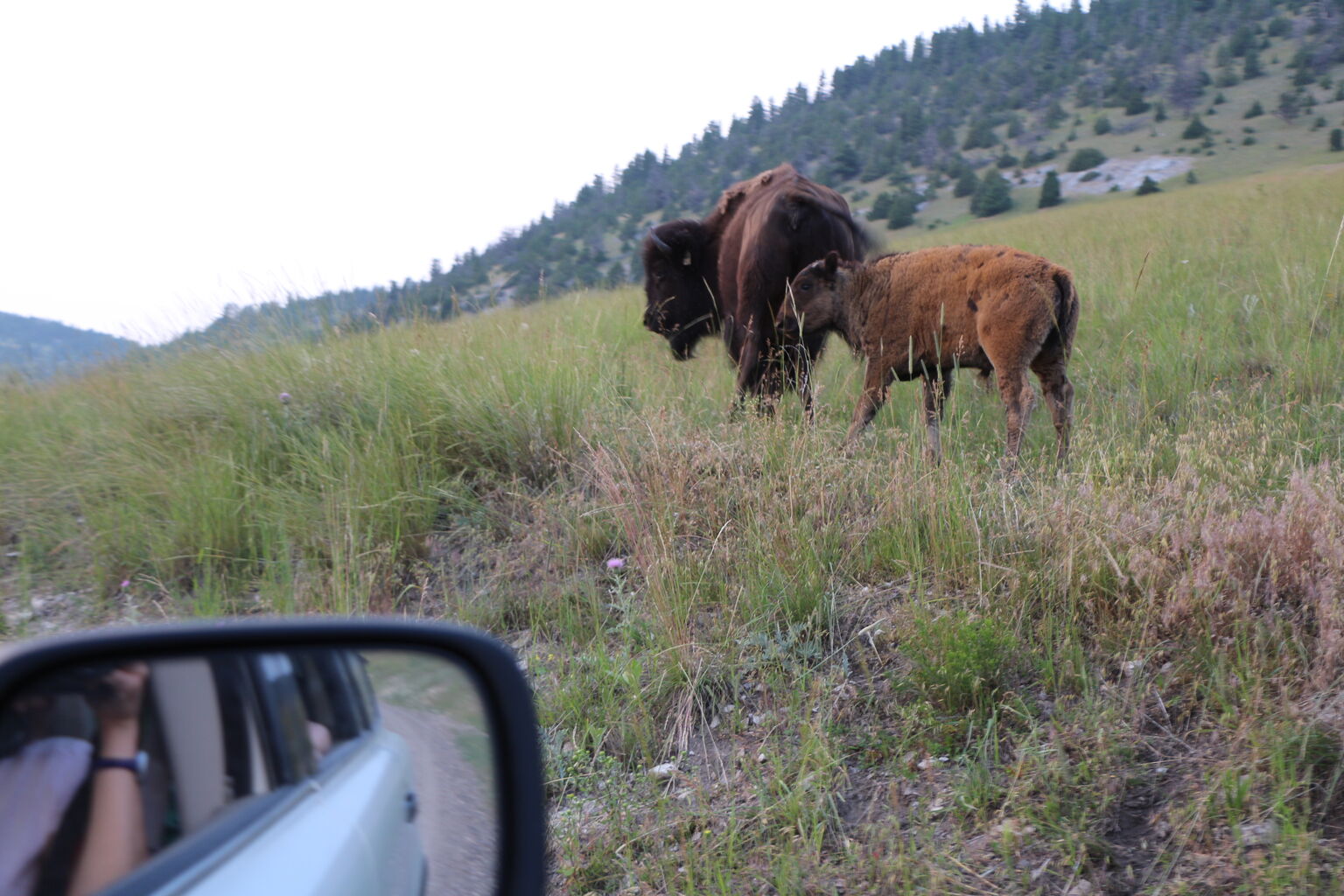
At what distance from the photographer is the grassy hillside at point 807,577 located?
7.50 ft

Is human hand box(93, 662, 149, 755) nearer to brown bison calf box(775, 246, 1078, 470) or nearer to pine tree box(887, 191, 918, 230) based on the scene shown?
brown bison calf box(775, 246, 1078, 470)

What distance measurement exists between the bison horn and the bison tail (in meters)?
3.37

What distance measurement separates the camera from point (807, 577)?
334 centimetres

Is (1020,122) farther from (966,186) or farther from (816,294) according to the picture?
(816,294)

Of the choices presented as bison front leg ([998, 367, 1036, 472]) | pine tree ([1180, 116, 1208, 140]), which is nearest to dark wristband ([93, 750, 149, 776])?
bison front leg ([998, 367, 1036, 472])

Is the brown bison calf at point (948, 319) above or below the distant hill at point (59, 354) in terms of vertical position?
below

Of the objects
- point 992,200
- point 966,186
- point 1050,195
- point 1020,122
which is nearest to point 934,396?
point 1050,195

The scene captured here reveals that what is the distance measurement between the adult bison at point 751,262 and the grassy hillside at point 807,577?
0.48 metres

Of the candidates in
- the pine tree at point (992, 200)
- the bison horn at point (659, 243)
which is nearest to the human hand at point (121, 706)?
the bison horn at point (659, 243)

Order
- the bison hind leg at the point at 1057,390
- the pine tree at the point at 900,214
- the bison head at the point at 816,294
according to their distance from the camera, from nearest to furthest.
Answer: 1. the bison hind leg at the point at 1057,390
2. the bison head at the point at 816,294
3. the pine tree at the point at 900,214

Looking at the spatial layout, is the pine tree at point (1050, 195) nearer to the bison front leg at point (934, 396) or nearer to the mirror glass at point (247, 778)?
the bison front leg at point (934, 396)

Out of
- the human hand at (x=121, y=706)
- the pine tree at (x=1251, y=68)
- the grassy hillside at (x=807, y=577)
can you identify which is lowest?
the grassy hillside at (x=807, y=577)

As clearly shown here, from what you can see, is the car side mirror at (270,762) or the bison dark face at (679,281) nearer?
the car side mirror at (270,762)

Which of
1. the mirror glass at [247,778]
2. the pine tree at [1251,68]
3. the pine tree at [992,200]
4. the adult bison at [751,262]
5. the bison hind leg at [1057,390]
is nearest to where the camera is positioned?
the mirror glass at [247,778]
